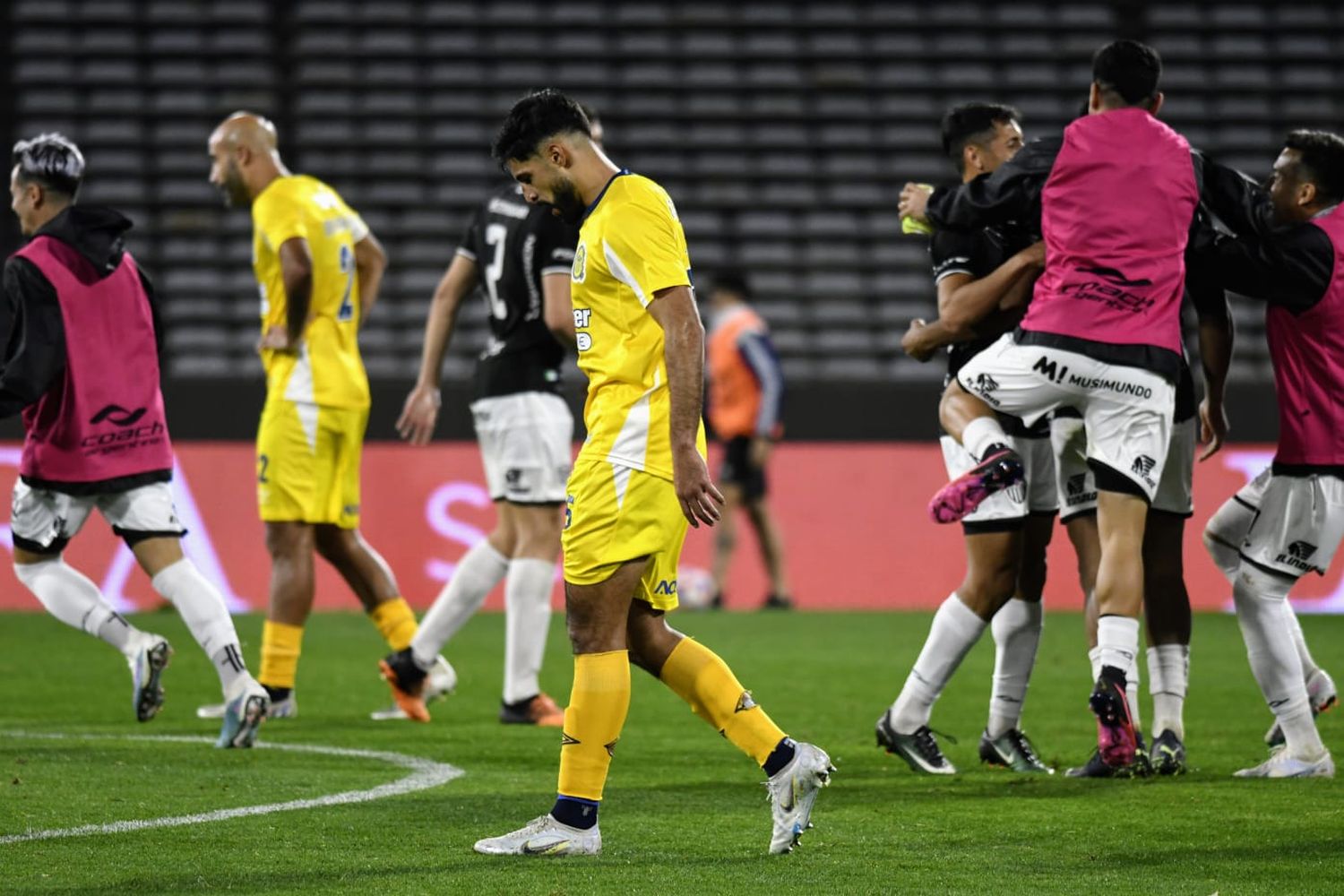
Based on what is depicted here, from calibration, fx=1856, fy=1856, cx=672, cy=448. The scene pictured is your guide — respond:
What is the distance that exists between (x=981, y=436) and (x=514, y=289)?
2.39 meters

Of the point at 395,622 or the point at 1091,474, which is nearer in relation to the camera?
the point at 1091,474

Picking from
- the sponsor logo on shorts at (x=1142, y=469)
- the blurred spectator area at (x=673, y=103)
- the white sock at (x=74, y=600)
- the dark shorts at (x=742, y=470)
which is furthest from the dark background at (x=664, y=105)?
the sponsor logo on shorts at (x=1142, y=469)

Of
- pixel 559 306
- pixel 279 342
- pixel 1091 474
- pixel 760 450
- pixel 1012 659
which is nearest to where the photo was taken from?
pixel 1091 474

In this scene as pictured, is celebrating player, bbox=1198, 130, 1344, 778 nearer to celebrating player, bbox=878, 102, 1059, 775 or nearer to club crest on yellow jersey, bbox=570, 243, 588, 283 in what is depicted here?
celebrating player, bbox=878, 102, 1059, 775

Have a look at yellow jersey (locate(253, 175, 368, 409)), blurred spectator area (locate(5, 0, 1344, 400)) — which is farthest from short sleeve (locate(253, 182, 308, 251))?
blurred spectator area (locate(5, 0, 1344, 400))

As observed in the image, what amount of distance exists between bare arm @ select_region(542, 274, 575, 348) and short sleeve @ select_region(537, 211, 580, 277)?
32 millimetres

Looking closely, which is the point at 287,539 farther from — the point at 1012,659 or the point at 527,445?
the point at 1012,659

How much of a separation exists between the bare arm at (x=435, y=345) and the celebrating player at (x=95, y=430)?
3.99 feet

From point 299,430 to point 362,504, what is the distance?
4824 millimetres

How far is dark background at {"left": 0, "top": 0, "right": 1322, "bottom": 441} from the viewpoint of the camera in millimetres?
16266

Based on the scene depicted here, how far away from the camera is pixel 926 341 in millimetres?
5457

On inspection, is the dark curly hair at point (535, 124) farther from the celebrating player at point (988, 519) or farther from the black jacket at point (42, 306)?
the black jacket at point (42, 306)

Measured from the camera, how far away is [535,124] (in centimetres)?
→ 409

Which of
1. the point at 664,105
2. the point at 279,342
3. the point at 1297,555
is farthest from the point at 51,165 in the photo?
the point at 664,105
